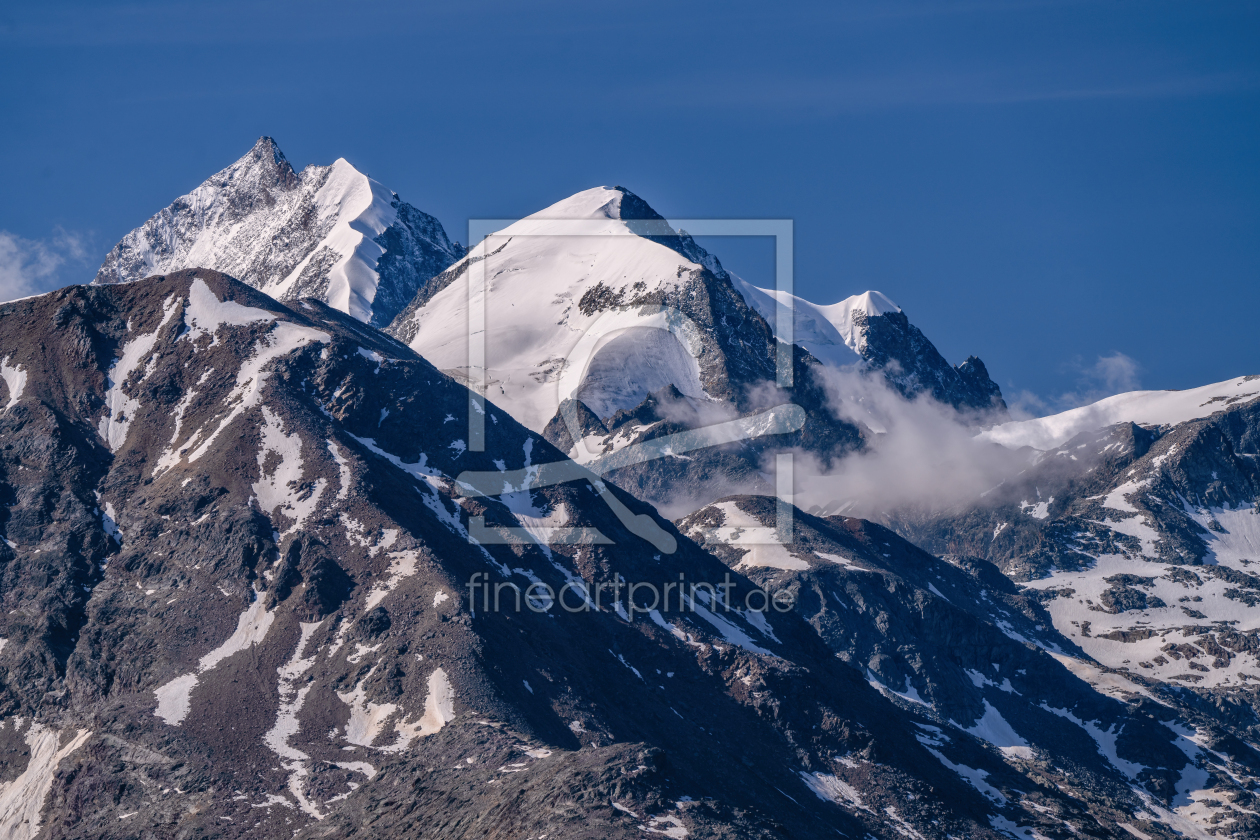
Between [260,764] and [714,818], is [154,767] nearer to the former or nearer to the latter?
[260,764]

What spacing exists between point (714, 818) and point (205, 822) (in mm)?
58328

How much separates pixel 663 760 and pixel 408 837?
29.0 m

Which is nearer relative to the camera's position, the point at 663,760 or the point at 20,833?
the point at 663,760

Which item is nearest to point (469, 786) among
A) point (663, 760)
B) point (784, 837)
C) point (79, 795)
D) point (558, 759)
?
point (558, 759)

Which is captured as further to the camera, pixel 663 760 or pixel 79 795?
pixel 79 795

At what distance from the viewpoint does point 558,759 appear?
599ft

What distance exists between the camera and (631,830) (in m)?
163

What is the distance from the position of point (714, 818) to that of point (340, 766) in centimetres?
5027

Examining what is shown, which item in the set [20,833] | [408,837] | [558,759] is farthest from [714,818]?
[20,833]

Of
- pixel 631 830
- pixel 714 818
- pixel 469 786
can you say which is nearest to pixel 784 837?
pixel 714 818

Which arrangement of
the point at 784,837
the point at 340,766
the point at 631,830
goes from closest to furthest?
the point at 631,830
the point at 784,837
the point at 340,766

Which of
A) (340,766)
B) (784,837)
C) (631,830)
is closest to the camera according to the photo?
(631,830)

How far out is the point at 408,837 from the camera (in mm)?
172500

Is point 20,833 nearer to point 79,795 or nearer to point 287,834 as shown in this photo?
point 79,795
